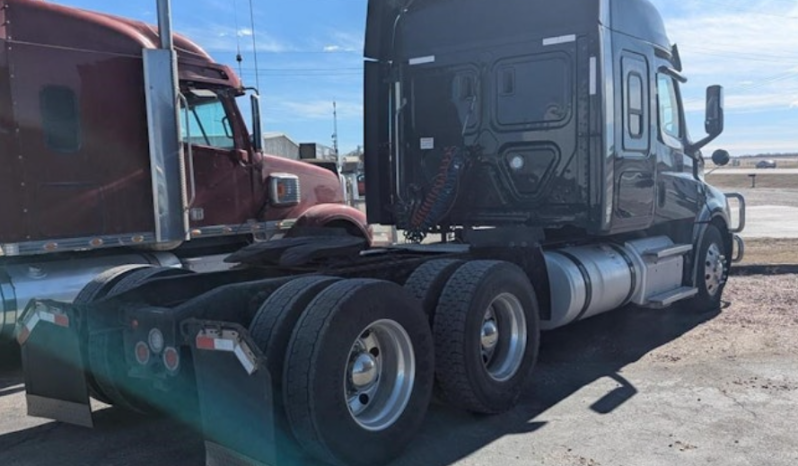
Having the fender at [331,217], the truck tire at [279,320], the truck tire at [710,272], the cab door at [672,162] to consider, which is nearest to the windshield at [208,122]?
the fender at [331,217]

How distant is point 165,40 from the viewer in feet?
23.7

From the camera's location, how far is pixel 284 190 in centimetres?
871

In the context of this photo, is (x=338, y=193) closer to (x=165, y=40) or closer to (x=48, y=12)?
(x=165, y=40)

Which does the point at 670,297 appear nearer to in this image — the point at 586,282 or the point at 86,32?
the point at 586,282

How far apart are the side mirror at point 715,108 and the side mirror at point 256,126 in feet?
16.6

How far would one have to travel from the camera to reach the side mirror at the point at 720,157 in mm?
8516

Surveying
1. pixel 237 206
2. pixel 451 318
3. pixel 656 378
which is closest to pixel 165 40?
pixel 237 206

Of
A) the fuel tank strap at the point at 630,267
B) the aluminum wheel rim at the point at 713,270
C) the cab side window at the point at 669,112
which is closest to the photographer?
the fuel tank strap at the point at 630,267

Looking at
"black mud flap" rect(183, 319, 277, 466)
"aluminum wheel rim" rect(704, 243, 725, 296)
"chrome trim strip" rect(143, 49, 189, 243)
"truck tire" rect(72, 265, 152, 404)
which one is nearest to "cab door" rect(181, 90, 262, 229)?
"chrome trim strip" rect(143, 49, 189, 243)

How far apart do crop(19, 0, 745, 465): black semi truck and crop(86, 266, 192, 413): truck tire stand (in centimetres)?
1

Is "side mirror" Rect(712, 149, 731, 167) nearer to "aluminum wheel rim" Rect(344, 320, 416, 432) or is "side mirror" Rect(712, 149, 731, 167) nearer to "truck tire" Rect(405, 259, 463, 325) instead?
"truck tire" Rect(405, 259, 463, 325)

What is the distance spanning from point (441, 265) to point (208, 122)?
13.6 feet

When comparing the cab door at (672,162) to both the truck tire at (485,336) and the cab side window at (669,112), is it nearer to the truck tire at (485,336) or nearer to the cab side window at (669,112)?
the cab side window at (669,112)

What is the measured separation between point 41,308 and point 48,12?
11.7 feet
